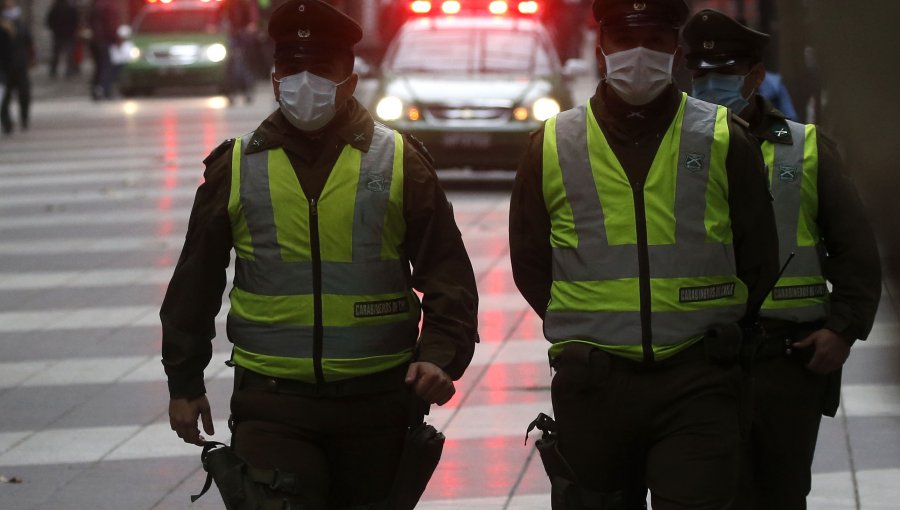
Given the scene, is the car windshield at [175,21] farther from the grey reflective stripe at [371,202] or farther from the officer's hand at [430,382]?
the officer's hand at [430,382]

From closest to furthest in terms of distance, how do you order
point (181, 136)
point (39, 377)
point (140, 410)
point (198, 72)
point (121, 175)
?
point (140, 410) < point (39, 377) < point (121, 175) < point (181, 136) < point (198, 72)

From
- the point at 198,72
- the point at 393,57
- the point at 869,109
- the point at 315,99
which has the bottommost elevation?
the point at 198,72

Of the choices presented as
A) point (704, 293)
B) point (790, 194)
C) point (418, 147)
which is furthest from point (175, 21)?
point (704, 293)

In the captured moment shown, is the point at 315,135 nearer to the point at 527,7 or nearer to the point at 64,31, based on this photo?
the point at 527,7

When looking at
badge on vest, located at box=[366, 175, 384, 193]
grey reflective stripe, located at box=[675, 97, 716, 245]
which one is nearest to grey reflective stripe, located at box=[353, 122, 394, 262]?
badge on vest, located at box=[366, 175, 384, 193]

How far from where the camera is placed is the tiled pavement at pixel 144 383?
5.67 meters

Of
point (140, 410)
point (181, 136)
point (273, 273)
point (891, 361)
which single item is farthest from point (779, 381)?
point (181, 136)

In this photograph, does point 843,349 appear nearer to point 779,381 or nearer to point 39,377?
point 779,381

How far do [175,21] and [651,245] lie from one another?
3196cm

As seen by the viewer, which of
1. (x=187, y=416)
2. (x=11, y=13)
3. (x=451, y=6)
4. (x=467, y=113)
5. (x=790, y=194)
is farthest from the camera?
(x=11, y=13)

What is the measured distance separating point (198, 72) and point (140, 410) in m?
26.1

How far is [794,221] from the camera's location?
4094mm

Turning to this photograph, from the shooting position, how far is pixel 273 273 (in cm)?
356

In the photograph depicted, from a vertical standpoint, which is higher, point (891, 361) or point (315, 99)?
point (891, 361)
